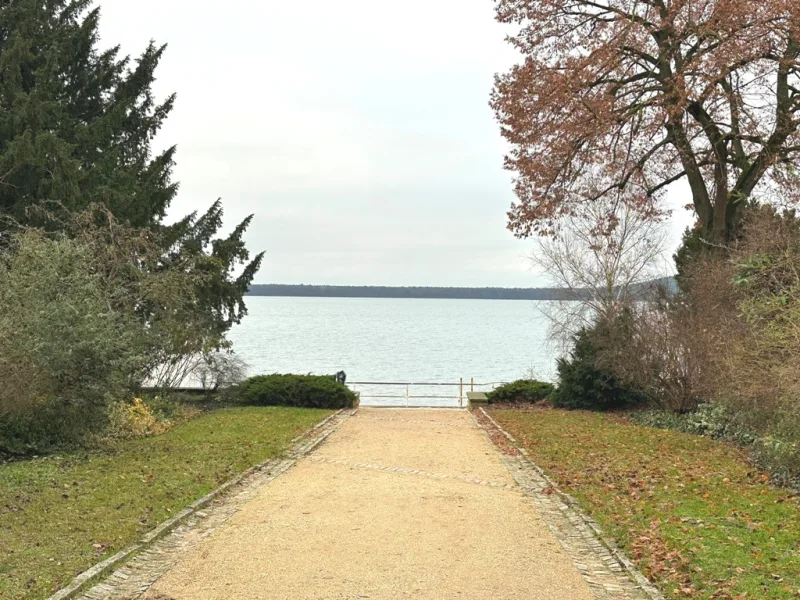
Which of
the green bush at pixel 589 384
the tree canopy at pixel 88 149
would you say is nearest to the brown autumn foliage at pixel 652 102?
the green bush at pixel 589 384

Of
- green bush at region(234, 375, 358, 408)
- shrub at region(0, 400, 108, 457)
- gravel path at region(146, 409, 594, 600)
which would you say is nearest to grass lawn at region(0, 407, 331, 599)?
shrub at region(0, 400, 108, 457)

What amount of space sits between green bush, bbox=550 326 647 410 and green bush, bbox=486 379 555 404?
4.78 feet

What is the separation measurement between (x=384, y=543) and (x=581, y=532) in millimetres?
2092

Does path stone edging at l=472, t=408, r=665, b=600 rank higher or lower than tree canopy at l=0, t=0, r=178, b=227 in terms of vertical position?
lower

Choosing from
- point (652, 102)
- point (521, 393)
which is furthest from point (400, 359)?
point (652, 102)

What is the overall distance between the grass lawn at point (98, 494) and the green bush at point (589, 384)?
9.05 metres

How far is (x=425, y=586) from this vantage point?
5.63 metres

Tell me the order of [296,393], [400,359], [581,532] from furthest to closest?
[400,359]
[296,393]
[581,532]

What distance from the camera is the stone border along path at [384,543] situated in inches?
222

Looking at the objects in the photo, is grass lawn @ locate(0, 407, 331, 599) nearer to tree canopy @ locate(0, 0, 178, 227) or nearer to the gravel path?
the gravel path

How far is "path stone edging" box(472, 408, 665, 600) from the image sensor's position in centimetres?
575

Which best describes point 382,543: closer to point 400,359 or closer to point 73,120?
point 73,120

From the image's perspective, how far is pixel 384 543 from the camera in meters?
6.80

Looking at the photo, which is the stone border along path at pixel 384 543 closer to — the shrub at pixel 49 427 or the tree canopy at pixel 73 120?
the shrub at pixel 49 427
